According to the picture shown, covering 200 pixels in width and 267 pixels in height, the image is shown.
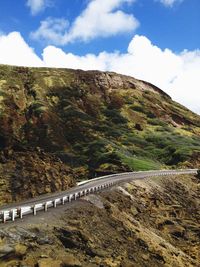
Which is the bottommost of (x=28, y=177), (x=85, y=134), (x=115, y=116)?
(x=28, y=177)

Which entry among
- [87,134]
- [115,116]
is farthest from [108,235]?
[115,116]

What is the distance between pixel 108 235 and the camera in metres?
43.8

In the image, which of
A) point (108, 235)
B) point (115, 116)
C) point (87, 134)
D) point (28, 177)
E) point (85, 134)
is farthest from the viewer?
point (115, 116)

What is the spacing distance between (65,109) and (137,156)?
37.3 m

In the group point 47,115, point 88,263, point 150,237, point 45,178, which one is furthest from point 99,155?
point 88,263

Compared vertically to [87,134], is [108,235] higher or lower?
lower

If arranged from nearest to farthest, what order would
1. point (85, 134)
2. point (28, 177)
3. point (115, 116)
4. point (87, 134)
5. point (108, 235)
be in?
point (108, 235) → point (28, 177) → point (85, 134) → point (87, 134) → point (115, 116)

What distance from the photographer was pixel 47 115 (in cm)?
17400

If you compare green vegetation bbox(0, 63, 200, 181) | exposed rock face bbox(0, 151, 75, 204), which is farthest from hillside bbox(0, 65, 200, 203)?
exposed rock face bbox(0, 151, 75, 204)

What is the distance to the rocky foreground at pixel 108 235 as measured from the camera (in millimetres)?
31688

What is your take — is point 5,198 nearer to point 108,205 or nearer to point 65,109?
point 108,205

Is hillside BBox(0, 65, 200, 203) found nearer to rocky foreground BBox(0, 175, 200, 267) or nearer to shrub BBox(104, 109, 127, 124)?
shrub BBox(104, 109, 127, 124)

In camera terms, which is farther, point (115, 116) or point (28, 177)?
point (115, 116)

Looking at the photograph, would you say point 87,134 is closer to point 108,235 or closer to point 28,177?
point 28,177
